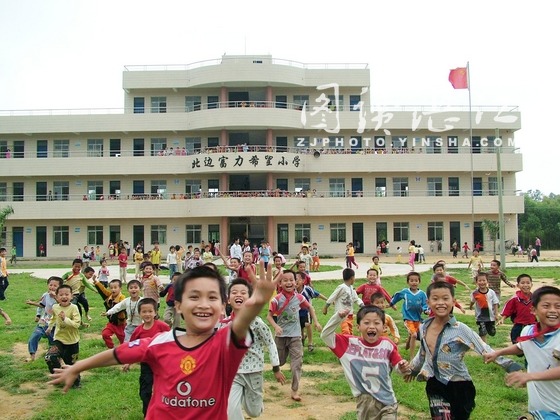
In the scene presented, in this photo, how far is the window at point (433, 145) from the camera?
41844 mm

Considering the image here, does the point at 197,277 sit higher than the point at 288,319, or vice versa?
the point at 197,277

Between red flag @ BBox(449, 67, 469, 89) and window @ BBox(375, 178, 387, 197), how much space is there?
336 inches

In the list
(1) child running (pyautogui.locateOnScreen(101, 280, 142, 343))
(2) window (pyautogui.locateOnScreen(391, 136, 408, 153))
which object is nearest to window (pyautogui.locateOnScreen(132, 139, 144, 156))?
(2) window (pyautogui.locateOnScreen(391, 136, 408, 153))

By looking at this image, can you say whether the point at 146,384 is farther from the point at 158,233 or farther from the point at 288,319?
→ the point at 158,233

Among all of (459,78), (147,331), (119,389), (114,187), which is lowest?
(119,389)

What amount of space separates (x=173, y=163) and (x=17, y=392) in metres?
32.8

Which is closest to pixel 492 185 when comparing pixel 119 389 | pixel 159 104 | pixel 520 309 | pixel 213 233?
pixel 213 233

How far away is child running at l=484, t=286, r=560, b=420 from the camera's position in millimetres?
3984

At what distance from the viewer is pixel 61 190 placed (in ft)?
136

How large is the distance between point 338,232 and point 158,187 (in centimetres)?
1407

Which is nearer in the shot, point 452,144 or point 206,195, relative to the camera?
point 206,195

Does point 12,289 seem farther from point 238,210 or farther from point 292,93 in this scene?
point 292,93

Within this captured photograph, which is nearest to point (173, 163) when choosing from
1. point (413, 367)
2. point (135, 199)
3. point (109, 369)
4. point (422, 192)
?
point (135, 199)

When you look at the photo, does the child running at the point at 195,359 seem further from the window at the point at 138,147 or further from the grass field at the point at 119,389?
the window at the point at 138,147
